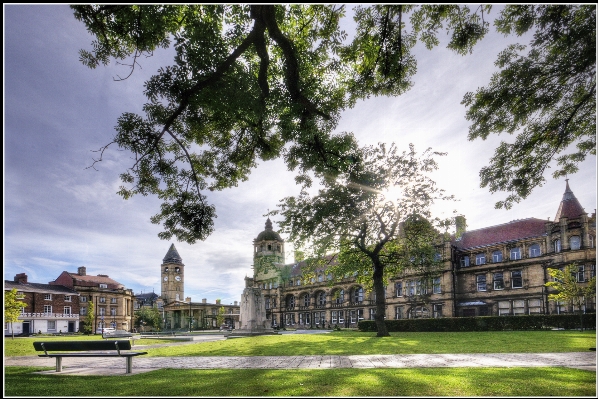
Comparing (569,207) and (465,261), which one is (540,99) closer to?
(569,207)

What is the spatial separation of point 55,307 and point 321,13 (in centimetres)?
7452

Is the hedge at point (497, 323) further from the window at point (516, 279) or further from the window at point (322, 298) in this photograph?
the window at point (322, 298)

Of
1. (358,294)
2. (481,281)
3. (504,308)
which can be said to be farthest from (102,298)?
(504,308)

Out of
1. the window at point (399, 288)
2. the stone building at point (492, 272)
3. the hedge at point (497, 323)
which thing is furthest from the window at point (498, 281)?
the hedge at point (497, 323)

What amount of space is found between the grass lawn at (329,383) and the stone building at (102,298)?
2753 inches

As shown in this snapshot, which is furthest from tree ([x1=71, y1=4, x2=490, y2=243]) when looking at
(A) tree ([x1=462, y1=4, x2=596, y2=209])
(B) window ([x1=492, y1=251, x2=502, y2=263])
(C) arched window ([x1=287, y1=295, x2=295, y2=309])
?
(C) arched window ([x1=287, y1=295, x2=295, y2=309])

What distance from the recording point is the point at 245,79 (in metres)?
7.95

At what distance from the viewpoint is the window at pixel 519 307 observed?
1707 inches

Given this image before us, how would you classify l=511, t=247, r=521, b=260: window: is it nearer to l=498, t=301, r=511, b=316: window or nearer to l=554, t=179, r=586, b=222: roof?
l=498, t=301, r=511, b=316: window

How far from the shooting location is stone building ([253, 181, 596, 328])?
3900cm

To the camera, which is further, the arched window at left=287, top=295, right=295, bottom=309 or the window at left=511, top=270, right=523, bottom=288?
the arched window at left=287, top=295, right=295, bottom=309

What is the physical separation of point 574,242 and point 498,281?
401 inches

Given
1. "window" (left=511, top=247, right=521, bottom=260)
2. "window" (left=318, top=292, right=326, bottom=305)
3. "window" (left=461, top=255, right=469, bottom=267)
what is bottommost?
"window" (left=318, top=292, right=326, bottom=305)

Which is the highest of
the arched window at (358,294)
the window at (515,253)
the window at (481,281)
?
the window at (515,253)
